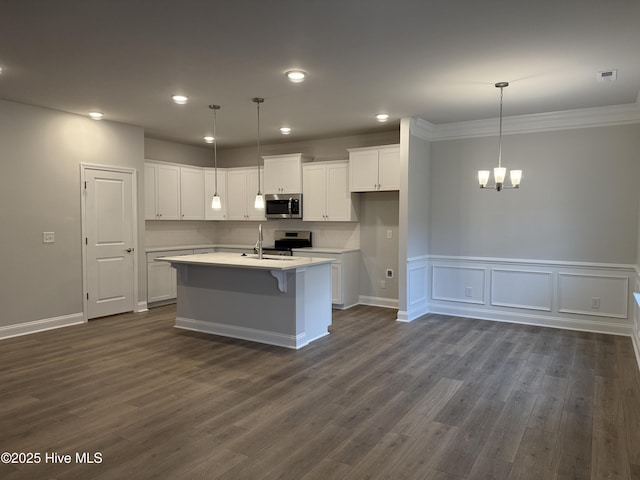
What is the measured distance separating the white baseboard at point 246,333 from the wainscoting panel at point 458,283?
2043 mm

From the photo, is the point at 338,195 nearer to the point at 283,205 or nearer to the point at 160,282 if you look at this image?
the point at 283,205

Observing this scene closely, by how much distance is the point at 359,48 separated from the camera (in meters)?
3.30

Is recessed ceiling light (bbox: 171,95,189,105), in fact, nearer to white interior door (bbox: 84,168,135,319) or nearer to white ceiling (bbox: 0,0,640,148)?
white ceiling (bbox: 0,0,640,148)

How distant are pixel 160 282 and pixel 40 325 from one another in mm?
1746

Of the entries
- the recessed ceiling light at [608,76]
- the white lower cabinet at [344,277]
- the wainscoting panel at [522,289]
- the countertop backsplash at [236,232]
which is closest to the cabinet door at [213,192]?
the countertop backsplash at [236,232]

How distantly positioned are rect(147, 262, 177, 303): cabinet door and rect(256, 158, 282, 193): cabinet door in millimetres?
2041

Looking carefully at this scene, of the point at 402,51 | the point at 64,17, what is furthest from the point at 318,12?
the point at 64,17

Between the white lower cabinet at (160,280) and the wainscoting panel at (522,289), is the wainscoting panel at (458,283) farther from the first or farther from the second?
the white lower cabinet at (160,280)

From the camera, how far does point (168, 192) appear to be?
6.94 metres

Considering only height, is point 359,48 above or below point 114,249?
above

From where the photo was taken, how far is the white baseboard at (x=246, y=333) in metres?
4.51

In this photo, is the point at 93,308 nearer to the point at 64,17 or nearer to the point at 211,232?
the point at 211,232

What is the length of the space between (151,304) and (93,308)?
971 millimetres

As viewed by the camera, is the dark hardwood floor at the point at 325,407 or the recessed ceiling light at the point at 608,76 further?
the recessed ceiling light at the point at 608,76
